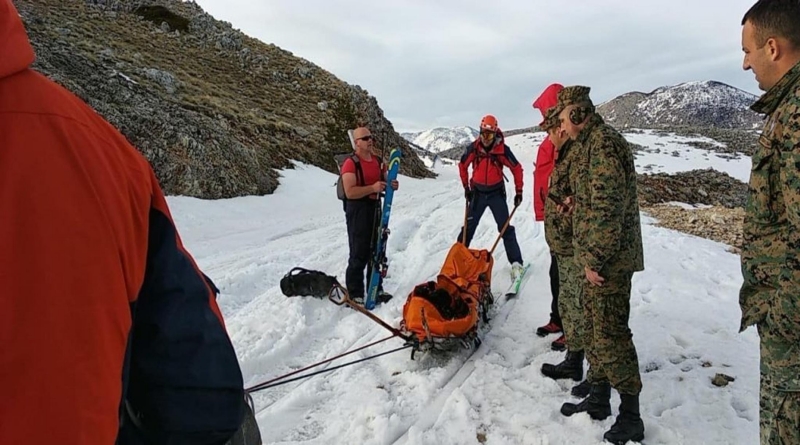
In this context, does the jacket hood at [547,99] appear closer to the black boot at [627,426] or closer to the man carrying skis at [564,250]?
the man carrying skis at [564,250]

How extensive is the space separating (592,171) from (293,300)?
3855 mm

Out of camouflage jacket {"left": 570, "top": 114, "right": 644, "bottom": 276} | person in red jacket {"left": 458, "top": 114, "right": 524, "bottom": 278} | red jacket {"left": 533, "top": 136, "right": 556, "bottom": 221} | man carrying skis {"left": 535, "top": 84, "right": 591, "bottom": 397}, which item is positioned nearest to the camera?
camouflage jacket {"left": 570, "top": 114, "right": 644, "bottom": 276}

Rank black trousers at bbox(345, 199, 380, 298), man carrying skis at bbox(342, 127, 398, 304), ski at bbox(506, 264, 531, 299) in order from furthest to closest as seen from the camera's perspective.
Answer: ski at bbox(506, 264, 531, 299), black trousers at bbox(345, 199, 380, 298), man carrying skis at bbox(342, 127, 398, 304)

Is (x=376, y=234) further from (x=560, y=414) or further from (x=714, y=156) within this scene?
(x=714, y=156)

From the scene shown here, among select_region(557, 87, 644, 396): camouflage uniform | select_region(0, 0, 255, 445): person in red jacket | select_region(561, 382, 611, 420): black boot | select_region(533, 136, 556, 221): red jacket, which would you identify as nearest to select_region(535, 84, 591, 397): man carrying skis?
select_region(561, 382, 611, 420): black boot

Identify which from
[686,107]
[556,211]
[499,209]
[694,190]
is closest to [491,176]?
[499,209]

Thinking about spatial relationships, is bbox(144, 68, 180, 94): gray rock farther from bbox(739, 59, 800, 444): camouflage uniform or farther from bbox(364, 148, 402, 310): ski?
bbox(739, 59, 800, 444): camouflage uniform

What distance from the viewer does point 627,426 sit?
3.49 m

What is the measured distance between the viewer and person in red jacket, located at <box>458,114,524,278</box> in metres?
7.00

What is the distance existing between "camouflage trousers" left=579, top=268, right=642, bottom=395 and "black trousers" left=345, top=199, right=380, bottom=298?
3.36m

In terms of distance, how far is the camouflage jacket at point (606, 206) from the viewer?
3303 mm

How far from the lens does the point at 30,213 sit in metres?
0.87

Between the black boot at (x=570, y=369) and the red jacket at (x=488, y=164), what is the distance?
10.1 feet

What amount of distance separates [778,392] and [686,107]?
423 ft
